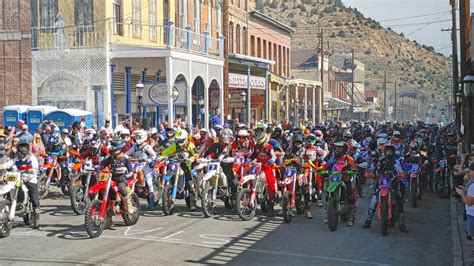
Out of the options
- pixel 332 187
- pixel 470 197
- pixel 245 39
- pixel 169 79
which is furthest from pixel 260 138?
pixel 245 39

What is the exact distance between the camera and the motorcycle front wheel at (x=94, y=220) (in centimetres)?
1188

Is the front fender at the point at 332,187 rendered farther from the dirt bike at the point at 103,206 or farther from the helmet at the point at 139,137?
the helmet at the point at 139,137

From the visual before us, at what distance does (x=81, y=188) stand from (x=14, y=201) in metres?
2.56

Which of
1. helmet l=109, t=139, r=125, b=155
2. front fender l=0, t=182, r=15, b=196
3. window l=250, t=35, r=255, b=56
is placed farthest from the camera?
window l=250, t=35, r=255, b=56

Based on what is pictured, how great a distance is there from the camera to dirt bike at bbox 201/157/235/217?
14.5 m

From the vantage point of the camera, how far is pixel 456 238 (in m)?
12.8

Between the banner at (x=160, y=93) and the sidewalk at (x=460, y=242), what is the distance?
14.6m

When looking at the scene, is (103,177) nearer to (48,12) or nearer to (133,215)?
(133,215)

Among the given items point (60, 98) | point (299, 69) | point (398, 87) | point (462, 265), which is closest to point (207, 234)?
point (462, 265)

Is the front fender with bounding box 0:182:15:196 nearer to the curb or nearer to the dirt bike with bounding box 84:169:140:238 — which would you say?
the dirt bike with bounding box 84:169:140:238

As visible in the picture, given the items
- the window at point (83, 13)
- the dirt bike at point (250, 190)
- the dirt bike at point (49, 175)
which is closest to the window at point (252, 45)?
the window at point (83, 13)

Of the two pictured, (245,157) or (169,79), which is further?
(169,79)

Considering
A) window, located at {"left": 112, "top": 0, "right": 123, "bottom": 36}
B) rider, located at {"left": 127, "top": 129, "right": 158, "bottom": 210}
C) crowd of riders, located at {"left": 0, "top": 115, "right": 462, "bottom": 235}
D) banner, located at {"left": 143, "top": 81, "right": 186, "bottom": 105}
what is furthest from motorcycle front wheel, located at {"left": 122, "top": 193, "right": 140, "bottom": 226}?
window, located at {"left": 112, "top": 0, "right": 123, "bottom": 36}

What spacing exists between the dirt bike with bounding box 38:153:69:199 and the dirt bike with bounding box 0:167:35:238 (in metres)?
3.75
